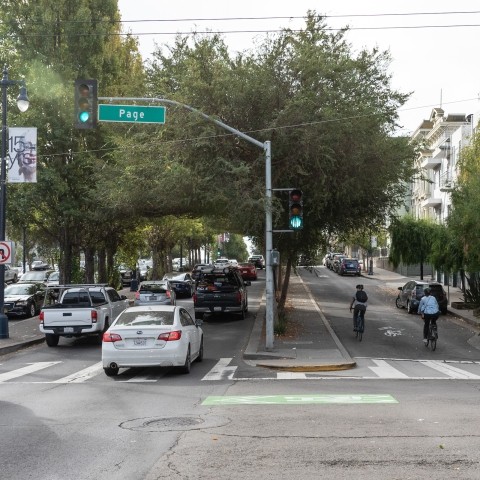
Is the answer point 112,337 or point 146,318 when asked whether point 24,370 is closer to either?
point 112,337

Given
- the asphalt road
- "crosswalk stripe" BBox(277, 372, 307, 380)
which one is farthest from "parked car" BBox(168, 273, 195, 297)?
"crosswalk stripe" BBox(277, 372, 307, 380)

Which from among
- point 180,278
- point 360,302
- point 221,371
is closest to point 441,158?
point 180,278

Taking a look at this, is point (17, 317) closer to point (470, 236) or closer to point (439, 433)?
point (470, 236)

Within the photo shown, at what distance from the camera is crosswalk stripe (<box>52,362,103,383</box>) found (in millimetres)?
15598

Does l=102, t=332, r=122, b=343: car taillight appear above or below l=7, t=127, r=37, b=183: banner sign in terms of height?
below

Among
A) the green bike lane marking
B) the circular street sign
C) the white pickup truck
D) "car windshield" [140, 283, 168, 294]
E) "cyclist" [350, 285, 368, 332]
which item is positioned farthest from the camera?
"car windshield" [140, 283, 168, 294]

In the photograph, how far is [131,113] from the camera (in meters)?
17.5

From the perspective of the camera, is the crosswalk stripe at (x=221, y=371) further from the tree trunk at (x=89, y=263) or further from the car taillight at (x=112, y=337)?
the tree trunk at (x=89, y=263)

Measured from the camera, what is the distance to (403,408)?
11.1m

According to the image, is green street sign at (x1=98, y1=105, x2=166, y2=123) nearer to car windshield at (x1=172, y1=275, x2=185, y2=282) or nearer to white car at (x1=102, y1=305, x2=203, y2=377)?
white car at (x1=102, y1=305, x2=203, y2=377)

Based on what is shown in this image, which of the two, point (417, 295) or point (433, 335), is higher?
point (417, 295)

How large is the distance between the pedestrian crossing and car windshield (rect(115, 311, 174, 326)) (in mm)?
1150

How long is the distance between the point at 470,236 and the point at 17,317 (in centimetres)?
2000

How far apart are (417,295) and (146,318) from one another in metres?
21.7
